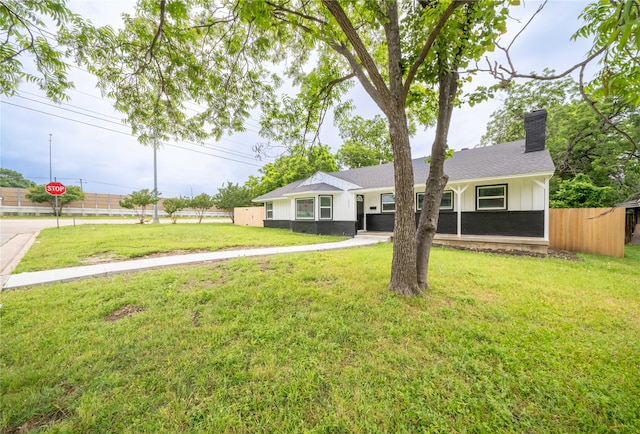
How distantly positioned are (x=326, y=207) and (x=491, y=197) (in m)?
7.80

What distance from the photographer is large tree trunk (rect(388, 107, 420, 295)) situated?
12.2 feet

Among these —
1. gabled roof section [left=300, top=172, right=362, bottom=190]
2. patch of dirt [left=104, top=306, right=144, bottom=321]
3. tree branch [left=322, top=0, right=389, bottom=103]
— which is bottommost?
patch of dirt [left=104, top=306, right=144, bottom=321]

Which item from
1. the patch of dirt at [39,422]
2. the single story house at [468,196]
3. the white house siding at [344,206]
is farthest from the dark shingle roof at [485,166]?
the patch of dirt at [39,422]

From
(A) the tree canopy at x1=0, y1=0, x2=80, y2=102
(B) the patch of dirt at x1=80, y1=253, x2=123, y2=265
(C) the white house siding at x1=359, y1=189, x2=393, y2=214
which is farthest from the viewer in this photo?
(C) the white house siding at x1=359, y1=189, x2=393, y2=214

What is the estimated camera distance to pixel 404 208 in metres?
3.74

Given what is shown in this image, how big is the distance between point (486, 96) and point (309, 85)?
3.31 m

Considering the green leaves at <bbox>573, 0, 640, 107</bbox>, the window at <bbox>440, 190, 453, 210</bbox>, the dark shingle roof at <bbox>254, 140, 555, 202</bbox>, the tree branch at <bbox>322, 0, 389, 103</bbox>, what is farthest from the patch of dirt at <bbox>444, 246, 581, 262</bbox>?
the tree branch at <bbox>322, 0, 389, 103</bbox>

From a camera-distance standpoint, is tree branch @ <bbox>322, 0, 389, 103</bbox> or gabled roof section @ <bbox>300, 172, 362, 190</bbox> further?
gabled roof section @ <bbox>300, 172, 362, 190</bbox>

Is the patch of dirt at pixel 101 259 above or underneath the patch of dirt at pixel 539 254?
above

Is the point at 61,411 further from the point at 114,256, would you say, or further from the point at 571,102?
the point at 571,102

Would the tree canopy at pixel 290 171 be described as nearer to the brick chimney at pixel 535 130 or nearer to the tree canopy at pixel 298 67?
the tree canopy at pixel 298 67

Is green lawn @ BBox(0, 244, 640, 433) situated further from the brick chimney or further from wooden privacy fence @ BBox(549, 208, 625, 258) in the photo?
the brick chimney

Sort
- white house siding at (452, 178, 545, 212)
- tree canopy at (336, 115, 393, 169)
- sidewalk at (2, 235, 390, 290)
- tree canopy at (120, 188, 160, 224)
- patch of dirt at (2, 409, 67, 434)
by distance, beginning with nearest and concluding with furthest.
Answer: patch of dirt at (2, 409, 67, 434) < sidewalk at (2, 235, 390, 290) < white house siding at (452, 178, 545, 212) < tree canopy at (120, 188, 160, 224) < tree canopy at (336, 115, 393, 169)

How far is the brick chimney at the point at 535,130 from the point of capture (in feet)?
31.1
